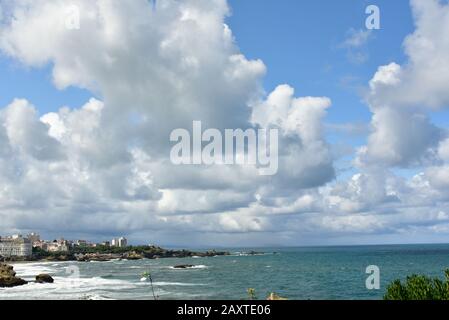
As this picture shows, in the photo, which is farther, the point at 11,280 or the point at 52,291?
the point at 11,280

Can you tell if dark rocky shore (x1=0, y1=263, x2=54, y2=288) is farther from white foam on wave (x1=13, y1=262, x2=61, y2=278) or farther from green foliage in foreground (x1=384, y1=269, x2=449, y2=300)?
green foliage in foreground (x1=384, y1=269, x2=449, y2=300)

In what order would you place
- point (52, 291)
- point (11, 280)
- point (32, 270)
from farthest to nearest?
point (32, 270)
point (11, 280)
point (52, 291)

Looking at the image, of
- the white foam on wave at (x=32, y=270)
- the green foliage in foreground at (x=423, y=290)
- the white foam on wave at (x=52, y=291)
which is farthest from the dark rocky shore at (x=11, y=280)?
the green foliage in foreground at (x=423, y=290)

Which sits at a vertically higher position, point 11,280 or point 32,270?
point 11,280

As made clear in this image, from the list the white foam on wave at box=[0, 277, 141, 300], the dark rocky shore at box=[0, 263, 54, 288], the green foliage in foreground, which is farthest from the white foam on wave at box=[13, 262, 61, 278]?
the green foliage in foreground

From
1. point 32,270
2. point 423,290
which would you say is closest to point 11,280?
point 32,270

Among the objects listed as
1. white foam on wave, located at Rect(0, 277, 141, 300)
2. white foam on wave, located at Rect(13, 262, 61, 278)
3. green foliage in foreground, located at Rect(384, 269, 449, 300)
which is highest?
green foliage in foreground, located at Rect(384, 269, 449, 300)

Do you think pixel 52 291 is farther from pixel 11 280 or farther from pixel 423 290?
pixel 423 290

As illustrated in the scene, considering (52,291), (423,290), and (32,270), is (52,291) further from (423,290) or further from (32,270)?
(423,290)

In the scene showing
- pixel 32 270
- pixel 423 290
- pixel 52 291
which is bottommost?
pixel 32 270

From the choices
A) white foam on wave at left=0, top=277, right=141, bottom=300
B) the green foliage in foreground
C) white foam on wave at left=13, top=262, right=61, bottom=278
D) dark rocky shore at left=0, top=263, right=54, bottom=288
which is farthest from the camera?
white foam on wave at left=13, top=262, right=61, bottom=278

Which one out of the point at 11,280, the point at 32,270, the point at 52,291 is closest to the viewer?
the point at 52,291
